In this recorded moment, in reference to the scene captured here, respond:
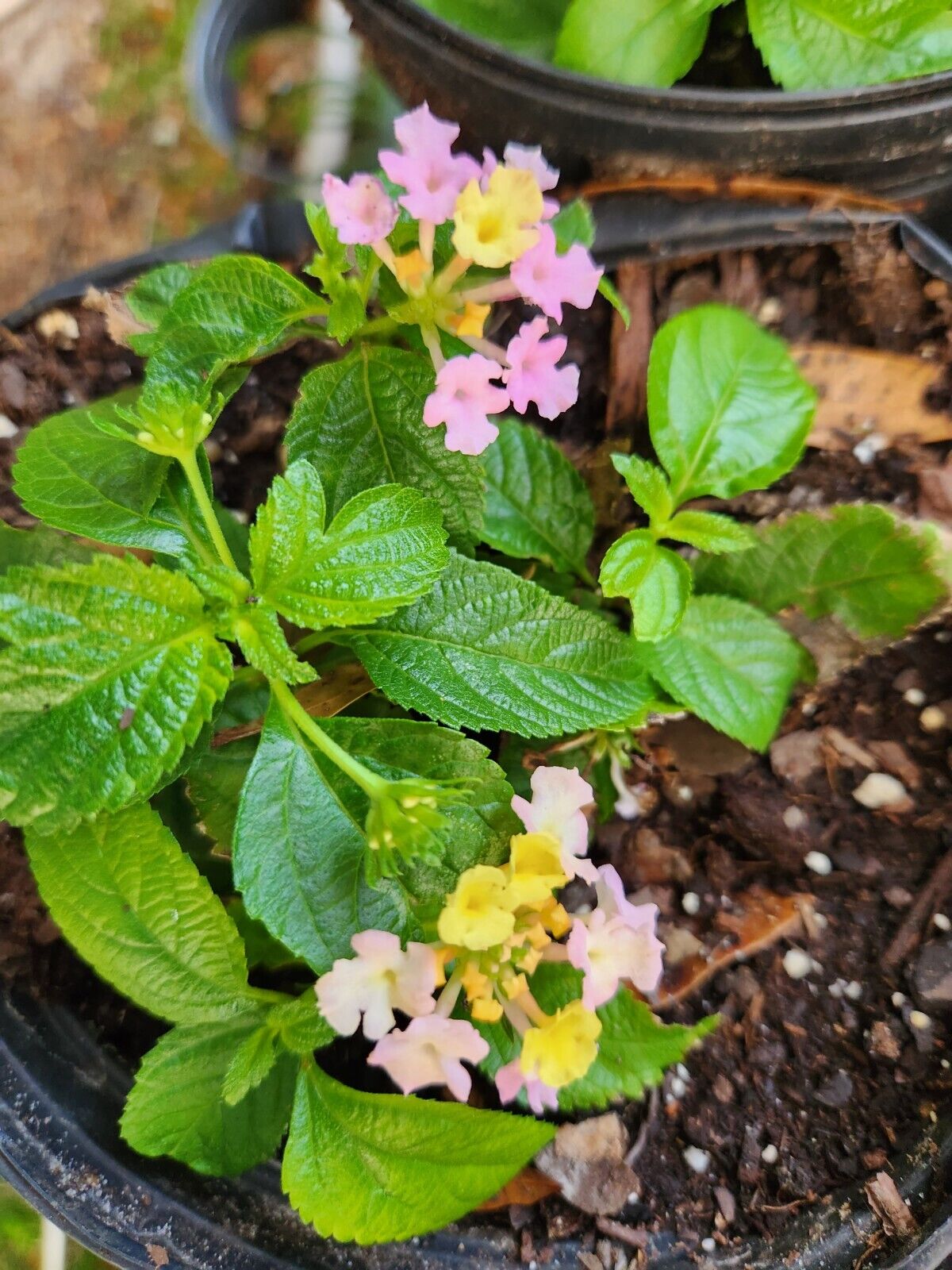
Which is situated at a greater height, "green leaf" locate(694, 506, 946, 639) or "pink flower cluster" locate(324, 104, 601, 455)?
"pink flower cluster" locate(324, 104, 601, 455)

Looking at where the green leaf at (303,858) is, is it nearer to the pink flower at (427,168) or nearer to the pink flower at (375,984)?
the pink flower at (375,984)

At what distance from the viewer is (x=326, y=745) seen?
62 cm

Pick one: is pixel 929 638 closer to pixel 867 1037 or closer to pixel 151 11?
pixel 867 1037

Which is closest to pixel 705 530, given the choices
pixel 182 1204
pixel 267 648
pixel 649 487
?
pixel 649 487

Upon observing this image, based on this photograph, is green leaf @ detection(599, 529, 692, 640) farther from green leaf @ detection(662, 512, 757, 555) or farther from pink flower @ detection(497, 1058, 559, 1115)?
pink flower @ detection(497, 1058, 559, 1115)

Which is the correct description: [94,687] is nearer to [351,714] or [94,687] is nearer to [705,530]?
[351,714]

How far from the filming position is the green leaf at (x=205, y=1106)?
0.67m

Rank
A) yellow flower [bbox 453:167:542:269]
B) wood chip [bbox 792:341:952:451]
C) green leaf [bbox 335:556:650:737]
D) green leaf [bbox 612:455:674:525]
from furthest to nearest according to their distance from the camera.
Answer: wood chip [bbox 792:341:952:451]
green leaf [bbox 612:455:674:525]
green leaf [bbox 335:556:650:737]
yellow flower [bbox 453:167:542:269]

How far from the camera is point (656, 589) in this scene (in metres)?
0.74

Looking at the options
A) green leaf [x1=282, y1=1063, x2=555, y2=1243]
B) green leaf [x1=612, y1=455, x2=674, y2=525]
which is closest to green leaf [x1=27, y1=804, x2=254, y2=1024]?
green leaf [x1=282, y1=1063, x2=555, y2=1243]

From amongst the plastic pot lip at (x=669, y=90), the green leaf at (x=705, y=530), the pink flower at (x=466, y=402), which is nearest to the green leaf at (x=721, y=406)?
the green leaf at (x=705, y=530)

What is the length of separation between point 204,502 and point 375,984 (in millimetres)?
323

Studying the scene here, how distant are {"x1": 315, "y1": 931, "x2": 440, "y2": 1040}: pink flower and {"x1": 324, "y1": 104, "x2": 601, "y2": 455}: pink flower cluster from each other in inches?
11.9

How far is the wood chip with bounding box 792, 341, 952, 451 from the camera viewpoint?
0.95 meters
